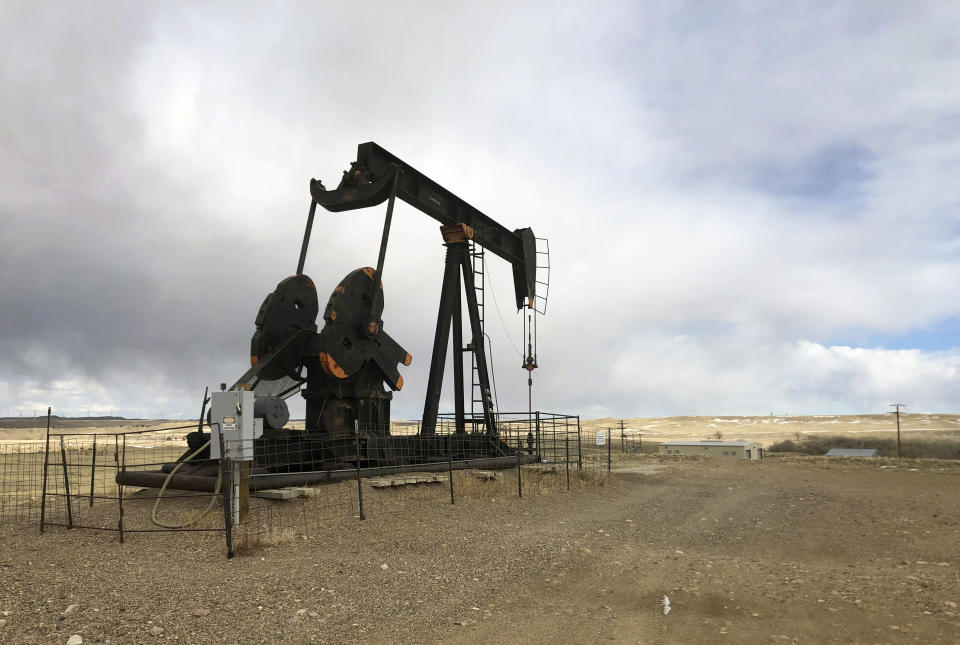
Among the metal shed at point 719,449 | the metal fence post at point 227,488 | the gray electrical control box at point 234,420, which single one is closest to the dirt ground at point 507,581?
the metal fence post at point 227,488

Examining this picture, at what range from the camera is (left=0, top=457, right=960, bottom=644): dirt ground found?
4832 mm

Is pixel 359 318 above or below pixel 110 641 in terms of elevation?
above

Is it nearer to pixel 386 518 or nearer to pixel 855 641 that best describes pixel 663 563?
pixel 855 641

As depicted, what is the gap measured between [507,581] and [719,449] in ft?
87.8

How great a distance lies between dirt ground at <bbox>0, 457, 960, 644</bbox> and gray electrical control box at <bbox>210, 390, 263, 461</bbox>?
3.66 ft

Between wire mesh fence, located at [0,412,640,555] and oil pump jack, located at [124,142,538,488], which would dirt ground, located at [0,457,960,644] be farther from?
oil pump jack, located at [124,142,538,488]

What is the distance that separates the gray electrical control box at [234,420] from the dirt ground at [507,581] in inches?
43.9

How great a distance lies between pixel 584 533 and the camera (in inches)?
347

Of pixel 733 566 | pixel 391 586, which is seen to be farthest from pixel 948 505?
pixel 391 586

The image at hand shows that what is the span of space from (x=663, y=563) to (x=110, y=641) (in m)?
5.30

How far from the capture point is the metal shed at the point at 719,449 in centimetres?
2853

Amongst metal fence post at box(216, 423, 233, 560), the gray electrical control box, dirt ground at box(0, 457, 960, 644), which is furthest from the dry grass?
metal fence post at box(216, 423, 233, 560)

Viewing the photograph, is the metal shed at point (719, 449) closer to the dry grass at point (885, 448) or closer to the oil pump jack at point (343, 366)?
the dry grass at point (885, 448)

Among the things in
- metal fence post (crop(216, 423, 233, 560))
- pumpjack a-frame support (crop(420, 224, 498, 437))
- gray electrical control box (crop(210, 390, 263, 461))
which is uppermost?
pumpjack a-frame support (crop(420, 224, 498, 437))
